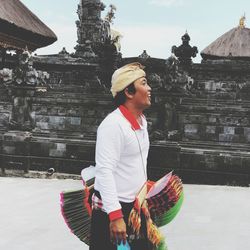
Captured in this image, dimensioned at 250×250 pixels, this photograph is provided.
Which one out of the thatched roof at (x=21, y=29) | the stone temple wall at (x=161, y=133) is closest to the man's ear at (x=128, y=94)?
the stone temple wall at (x=161, y=133)

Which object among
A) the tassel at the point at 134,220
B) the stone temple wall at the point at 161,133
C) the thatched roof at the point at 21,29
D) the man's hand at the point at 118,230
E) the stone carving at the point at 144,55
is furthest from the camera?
the thatched roof at the point at 21,29

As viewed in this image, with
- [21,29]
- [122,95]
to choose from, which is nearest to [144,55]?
[21,29]

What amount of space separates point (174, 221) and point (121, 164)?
367 cm

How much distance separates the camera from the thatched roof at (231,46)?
27438 millimetres

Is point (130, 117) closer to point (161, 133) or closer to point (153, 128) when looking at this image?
point (161, 133)

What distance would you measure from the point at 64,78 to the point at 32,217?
38.9ft

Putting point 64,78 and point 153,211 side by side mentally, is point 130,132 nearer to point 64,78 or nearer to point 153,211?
point 153,211

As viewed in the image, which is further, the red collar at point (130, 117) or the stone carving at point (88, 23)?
the stone carving at point (88, 23)

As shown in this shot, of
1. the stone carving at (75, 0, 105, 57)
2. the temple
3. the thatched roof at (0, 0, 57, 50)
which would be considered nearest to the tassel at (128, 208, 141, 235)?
the temple

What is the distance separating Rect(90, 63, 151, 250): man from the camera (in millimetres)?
2738

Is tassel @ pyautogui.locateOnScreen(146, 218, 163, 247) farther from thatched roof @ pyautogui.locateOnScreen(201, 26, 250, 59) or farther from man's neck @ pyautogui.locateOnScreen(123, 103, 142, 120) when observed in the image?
thatched roof @ pyautogui.locateOnScreen(201, 26, 250, 59)

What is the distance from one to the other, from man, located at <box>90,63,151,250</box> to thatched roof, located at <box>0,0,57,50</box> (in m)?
18.0

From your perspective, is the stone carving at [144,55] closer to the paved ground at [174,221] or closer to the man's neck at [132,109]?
the paved ground at [174,221]

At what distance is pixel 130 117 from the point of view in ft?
Result: 9.58
